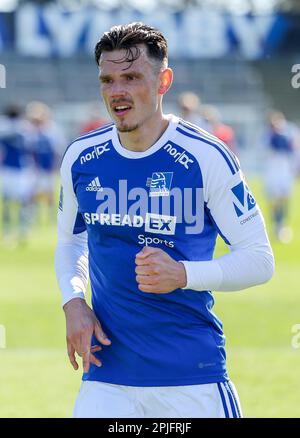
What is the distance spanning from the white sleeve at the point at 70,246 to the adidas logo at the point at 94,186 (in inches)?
6.3

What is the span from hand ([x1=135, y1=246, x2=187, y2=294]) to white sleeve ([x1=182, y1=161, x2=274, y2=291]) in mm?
121

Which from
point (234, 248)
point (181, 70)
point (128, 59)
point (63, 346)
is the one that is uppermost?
point (181, 70)

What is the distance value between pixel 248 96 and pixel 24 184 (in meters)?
36.5

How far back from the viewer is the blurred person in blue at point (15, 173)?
893 inches

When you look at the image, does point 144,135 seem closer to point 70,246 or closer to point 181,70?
point 70,246

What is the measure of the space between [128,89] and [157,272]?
0.81 meters

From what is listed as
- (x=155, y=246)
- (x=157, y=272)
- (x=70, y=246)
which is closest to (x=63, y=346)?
(x=70, y=246)

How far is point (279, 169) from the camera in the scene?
83.9 feet

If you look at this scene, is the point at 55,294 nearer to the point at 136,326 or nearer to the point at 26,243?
the point at 26,243

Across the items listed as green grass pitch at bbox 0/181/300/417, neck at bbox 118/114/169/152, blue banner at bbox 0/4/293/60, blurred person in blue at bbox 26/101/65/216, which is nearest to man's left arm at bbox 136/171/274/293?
neck at bbox 118/114/169/152

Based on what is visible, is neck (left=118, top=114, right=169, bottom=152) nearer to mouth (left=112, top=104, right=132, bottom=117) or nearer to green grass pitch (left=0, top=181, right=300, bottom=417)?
mouth (left=112, top=104, right=132, bottom=117)

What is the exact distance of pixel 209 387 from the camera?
185 inches

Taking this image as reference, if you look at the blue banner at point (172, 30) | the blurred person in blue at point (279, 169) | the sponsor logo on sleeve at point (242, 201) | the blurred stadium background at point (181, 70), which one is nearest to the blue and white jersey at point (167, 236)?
the sponsor logo on sleeve at point (242, 201)

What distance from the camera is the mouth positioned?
4.65m
